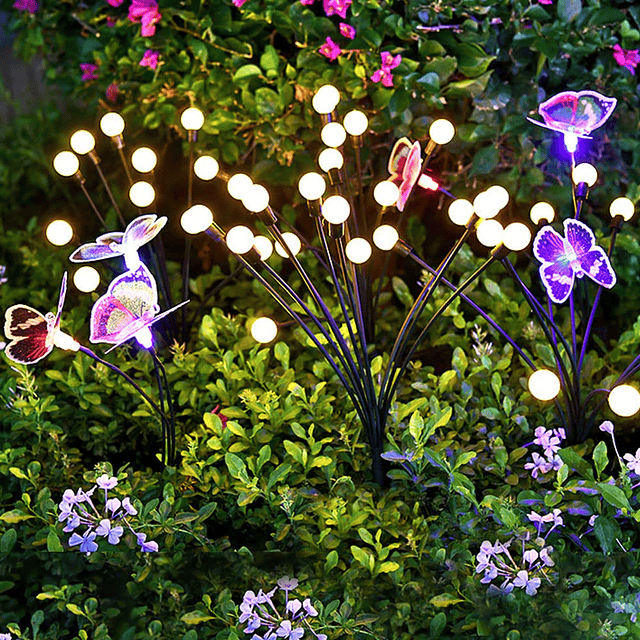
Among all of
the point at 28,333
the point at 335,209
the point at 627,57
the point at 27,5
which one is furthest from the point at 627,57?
the point at 27,5

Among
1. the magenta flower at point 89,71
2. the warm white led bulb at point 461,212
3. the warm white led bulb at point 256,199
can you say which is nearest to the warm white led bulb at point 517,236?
the warm white led bulb at point 461,212

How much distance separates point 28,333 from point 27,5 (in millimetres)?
1642

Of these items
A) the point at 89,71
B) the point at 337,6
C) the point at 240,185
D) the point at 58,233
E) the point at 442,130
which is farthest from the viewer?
the point at 89,71

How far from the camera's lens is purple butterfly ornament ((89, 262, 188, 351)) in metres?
1.22

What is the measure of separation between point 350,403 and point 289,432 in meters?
0.16

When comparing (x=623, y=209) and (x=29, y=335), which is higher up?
(x=623, y=209)

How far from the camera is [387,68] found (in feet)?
5.86

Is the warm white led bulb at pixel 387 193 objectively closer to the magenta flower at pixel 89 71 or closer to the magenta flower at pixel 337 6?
the magenta flower at pixel 337 6

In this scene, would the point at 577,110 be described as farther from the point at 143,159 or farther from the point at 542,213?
the point at 143,159

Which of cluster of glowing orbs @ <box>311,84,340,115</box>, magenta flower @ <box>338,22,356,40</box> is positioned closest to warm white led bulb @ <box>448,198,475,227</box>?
cluster of glowing orbs @ <box>311,84,340,115</box>

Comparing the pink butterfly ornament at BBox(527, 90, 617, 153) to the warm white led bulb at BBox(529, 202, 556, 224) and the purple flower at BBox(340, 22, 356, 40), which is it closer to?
the warm white led bulb at BBox(529, 202, 556, 224)

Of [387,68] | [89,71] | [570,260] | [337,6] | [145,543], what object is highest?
[337,6]

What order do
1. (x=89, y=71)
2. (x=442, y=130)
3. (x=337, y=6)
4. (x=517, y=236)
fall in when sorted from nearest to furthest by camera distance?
(x=517, y=236) < (x=442, y=130) < (x=337, y=6) < (x=89, y=71)

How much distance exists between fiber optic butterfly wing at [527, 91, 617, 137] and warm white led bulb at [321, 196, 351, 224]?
41cm
